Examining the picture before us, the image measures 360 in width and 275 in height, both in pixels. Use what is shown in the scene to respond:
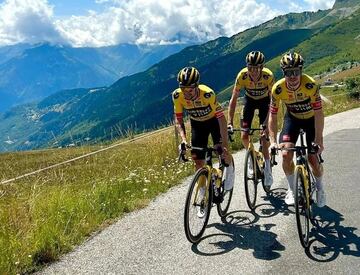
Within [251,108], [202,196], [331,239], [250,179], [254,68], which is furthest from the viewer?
[251,108]

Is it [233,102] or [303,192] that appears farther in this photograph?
[233,102]

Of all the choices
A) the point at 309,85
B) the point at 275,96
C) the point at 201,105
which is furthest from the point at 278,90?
the point at 201,105

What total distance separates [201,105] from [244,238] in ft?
7.67

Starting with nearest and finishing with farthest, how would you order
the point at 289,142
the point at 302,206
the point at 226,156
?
the point at 302,206 < the point at 289,142 < the point at 226,156

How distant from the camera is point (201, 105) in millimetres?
7641

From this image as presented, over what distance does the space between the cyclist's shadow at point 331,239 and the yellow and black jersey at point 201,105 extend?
2.49 m

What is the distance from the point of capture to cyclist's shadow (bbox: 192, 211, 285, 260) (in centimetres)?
647

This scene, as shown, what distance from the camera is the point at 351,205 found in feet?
27.1

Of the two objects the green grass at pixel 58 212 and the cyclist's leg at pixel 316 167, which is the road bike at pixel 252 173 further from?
the green grass at pixel 58 212

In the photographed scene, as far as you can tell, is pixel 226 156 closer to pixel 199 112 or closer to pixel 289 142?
pixel 199 112

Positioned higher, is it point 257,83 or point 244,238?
point 257,83

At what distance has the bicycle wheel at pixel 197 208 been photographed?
663 cm

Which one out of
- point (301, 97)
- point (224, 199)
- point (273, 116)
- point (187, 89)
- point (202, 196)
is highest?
point (187, 89)

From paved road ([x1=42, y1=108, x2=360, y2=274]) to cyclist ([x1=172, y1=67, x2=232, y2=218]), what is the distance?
69 centimetres
